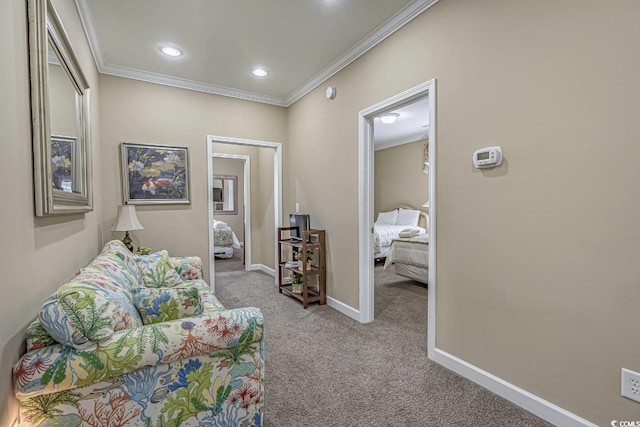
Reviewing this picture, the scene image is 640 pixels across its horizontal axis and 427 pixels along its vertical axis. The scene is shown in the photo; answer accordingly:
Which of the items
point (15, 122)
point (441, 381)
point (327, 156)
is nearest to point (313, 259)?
point (327, 156)

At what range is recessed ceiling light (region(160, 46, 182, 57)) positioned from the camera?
2963mm

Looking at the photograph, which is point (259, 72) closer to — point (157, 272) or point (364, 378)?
point (157, 272)

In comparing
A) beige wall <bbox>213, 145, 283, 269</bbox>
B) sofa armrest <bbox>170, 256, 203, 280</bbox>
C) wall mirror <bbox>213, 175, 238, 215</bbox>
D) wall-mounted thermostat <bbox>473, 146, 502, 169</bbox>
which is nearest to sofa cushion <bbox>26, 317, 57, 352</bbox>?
sofa armrest <bbox>170, 256, 203, 280</bbox>

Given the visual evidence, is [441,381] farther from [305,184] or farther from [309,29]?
[309,29]

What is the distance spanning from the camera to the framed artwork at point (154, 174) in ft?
11.3

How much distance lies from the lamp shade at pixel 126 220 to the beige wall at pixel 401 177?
531 cm

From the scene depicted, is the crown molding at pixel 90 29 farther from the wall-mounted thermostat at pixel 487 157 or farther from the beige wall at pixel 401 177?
the beige wall at pixel 401 177

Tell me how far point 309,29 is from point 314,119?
1205mm

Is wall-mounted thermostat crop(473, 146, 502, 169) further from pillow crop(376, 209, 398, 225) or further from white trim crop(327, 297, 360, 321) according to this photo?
pillow crop(376, 209, 398, 225)

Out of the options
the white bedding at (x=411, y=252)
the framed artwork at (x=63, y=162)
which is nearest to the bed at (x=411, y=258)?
the white bedding at (x=411, y=252)

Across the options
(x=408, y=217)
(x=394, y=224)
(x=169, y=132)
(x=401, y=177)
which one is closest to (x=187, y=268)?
(x=169, y=132)

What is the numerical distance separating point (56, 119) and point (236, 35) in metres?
1.69

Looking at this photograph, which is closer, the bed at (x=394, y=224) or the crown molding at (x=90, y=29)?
the crown molding at (x=90, y=29)

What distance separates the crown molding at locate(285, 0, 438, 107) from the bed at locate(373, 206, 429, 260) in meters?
2.89
